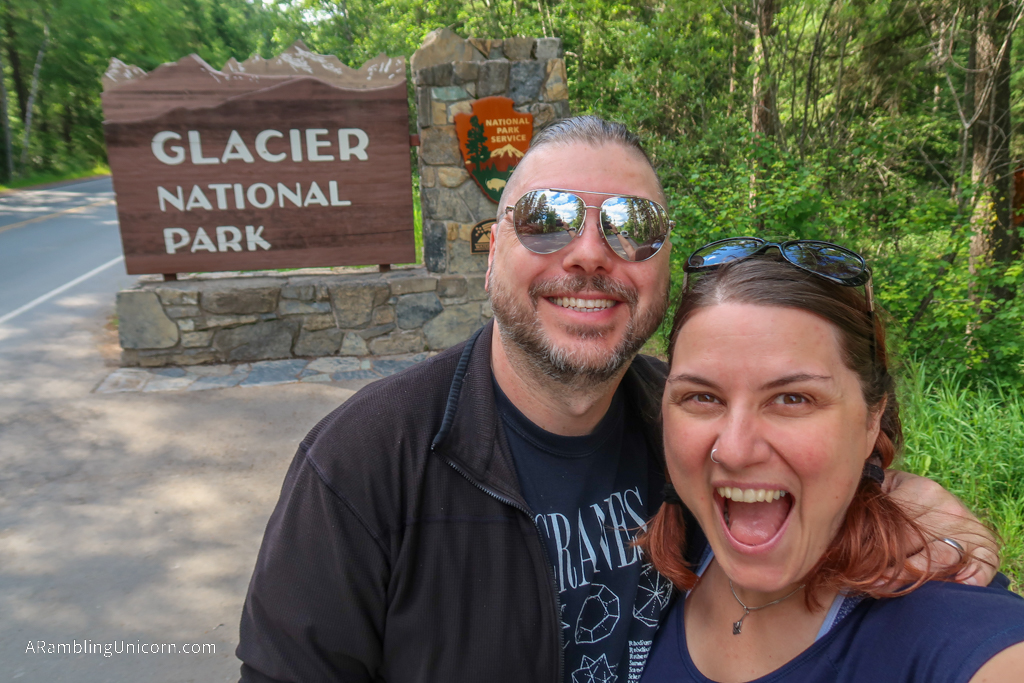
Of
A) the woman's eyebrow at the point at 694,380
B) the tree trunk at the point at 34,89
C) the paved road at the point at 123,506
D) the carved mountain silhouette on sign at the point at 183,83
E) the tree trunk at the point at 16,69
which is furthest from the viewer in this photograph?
the tree trunk at the point at 16,69

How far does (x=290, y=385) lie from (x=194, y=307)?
1.25 metres

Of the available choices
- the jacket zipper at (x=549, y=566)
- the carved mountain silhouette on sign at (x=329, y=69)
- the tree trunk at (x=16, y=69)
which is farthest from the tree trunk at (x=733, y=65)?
the tree trunk at (x=16, y=69)

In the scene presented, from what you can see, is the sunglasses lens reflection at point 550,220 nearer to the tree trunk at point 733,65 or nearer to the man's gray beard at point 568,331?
the man's gray beard at point 568,331

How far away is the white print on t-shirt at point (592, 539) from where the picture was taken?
150 centimetres

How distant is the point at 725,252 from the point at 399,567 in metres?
0.94

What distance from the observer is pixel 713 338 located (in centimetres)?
126

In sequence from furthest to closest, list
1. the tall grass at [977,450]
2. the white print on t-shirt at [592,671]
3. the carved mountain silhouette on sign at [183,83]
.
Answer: the carved mountain silhouette on sign at [183,83]
the tall grass at [977,450]
the white print on t-shirt at [592,671]

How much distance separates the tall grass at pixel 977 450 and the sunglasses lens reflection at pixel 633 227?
2.38 m

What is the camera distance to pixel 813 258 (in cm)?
128

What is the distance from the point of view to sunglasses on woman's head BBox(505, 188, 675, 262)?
163 centimetres

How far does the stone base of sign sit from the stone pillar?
0.73m

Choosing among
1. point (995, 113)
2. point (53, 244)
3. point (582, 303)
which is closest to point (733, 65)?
point (995, 113)

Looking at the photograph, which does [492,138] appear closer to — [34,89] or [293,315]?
[293,315]

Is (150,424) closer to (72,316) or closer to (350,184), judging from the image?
(350,184)
